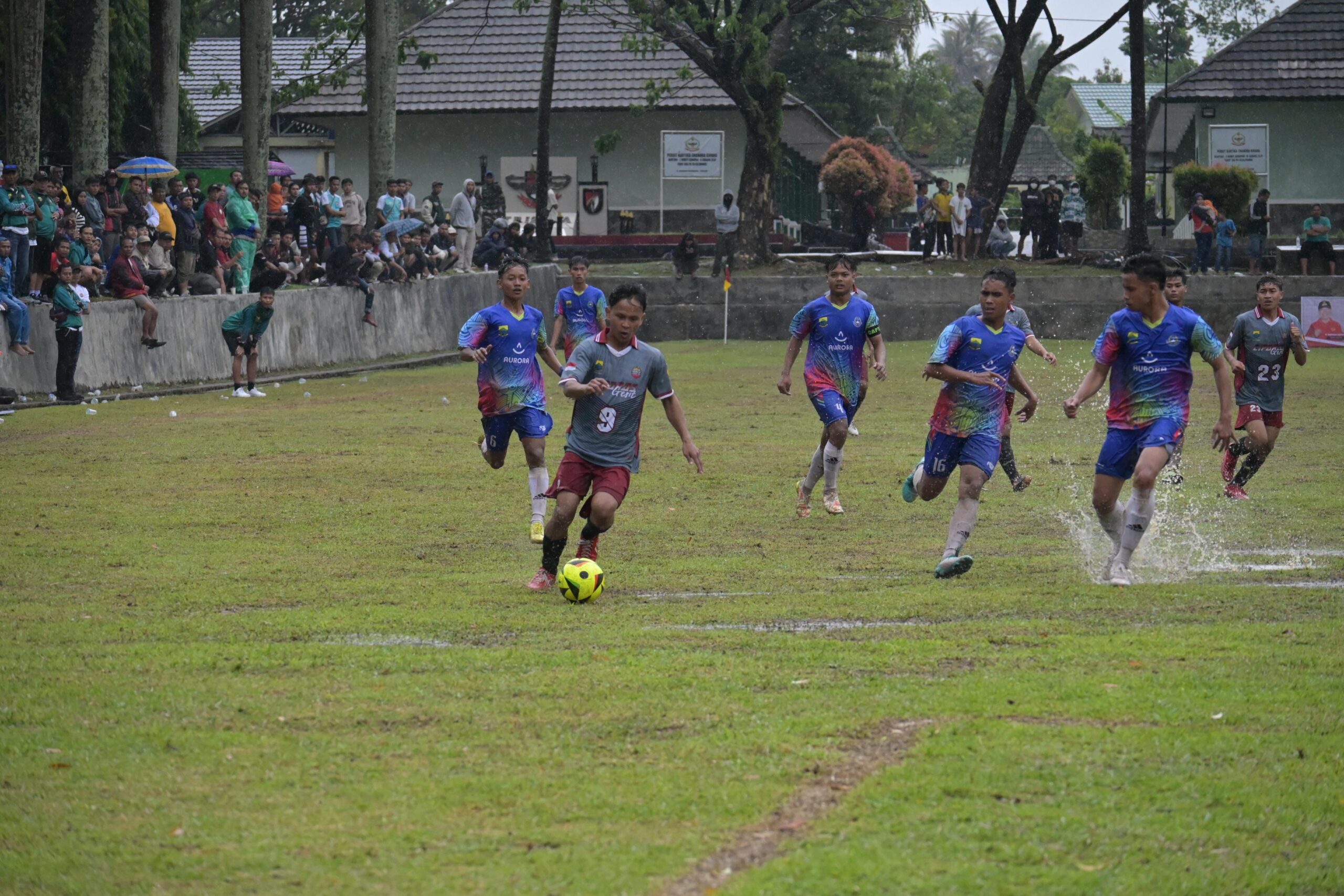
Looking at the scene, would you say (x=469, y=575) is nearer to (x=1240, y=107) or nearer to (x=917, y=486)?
(x=917, y=486)

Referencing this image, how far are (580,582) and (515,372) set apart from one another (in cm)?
292

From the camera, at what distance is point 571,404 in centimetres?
2361

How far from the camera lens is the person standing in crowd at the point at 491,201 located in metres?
38.6

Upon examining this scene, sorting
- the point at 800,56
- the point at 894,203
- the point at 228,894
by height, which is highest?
the point at 800,56

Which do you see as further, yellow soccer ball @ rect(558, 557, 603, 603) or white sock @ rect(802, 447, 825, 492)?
white sock @ rect(802, 447, 825, 492)

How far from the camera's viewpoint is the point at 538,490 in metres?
12.5

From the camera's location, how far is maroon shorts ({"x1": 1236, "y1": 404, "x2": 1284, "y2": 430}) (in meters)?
15.0

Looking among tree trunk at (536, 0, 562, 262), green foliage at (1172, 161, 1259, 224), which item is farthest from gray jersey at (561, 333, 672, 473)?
green foliage at (1172, 161, 1259, 224)

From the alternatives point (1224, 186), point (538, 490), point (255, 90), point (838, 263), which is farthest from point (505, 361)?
point (1224, 186)

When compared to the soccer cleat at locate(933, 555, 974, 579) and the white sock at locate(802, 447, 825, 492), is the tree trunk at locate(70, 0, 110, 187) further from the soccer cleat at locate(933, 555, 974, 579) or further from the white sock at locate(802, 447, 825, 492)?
the soccer cleat at locate(933, 555, 974, 579)

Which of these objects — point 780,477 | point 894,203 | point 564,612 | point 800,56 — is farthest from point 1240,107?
point 564,612

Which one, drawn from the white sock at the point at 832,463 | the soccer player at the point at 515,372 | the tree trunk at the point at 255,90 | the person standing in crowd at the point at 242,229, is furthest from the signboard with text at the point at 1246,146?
the soccer player at the point at 515,372

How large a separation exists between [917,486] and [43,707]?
6.24 meters

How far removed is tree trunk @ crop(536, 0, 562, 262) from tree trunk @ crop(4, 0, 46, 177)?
16101 mm
